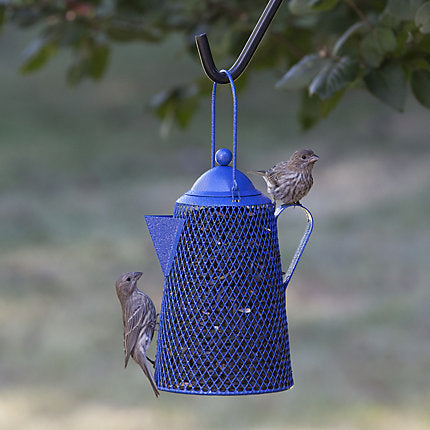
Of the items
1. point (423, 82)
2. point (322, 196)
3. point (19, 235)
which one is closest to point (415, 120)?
point (322, 196)

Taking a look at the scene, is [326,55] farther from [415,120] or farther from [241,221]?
[415,120]

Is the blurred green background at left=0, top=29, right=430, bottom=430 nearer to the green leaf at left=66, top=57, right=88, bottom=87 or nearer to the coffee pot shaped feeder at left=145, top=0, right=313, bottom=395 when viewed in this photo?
the green leaf at left=66, top=57, right=88, bottom=87

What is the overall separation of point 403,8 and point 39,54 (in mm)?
2914

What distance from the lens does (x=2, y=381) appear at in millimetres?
11383

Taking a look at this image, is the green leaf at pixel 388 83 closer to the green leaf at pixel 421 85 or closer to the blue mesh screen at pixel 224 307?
the green leaf at pixel 421 85

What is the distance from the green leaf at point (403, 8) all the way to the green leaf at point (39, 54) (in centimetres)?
271

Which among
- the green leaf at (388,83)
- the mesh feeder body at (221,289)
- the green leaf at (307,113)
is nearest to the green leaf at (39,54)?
the green leaf at (307,113)

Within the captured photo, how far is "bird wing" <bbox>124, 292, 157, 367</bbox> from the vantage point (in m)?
4.76

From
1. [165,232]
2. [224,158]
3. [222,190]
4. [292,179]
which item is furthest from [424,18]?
[165,232]

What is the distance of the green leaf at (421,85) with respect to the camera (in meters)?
5.05

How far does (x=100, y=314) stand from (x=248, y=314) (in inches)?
371

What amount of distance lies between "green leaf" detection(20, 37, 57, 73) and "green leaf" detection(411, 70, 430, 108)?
2688mm

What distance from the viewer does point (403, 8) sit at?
4789 millimetres

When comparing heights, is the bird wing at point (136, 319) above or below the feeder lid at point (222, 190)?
below
